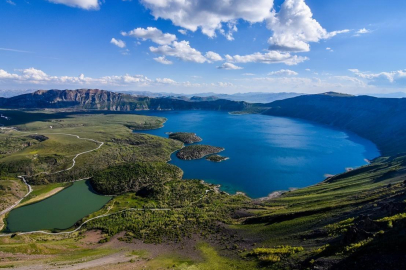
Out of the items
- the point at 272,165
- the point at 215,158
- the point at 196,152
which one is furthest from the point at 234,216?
the point at 196,152

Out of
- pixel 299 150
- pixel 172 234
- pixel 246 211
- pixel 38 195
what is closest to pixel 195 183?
pixel 246 211

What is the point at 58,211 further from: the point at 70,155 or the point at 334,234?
the point at 334,234

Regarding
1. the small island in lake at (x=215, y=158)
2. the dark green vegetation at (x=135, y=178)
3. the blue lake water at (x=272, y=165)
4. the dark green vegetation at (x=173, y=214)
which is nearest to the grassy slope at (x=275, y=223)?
the dark green vegetation at (x=173, y=214)

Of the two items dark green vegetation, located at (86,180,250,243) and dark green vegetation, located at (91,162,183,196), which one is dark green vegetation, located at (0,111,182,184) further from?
dark green vegetation, located at (86,180,250,243)

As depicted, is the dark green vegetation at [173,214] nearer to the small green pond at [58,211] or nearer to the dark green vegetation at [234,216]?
the dark green vegetation at [234,216]

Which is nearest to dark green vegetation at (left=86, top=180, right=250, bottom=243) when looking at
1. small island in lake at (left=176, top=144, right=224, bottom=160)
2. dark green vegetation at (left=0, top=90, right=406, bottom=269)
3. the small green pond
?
dark green vegetation at (left=0, top=90, right=406, bottom=269)

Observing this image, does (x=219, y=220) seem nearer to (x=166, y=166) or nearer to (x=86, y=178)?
(x=166, y=166)
